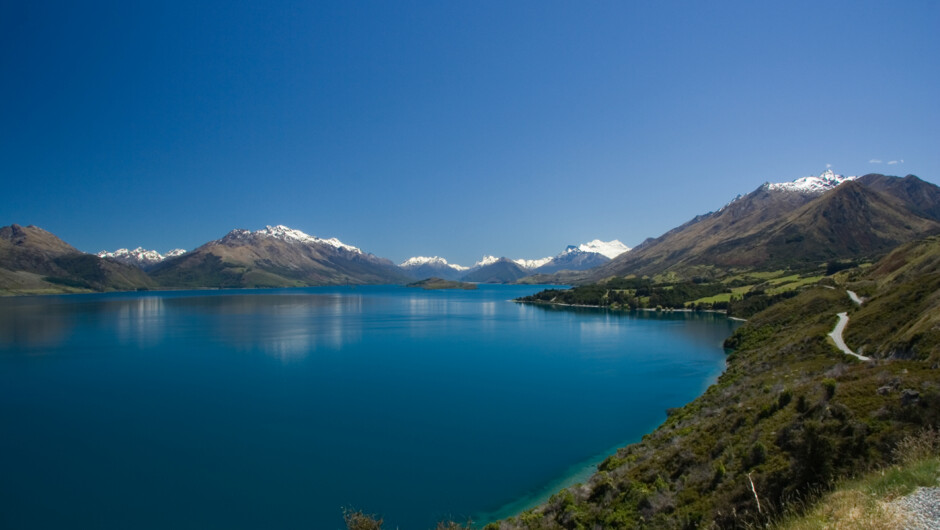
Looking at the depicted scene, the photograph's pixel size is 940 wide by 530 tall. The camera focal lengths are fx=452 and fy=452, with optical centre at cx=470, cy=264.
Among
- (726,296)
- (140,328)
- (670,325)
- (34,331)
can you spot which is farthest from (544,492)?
(726,296)

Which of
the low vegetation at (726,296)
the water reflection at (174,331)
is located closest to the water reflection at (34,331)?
the water reflection at (174,331)

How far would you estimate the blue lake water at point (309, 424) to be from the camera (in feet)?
95.3

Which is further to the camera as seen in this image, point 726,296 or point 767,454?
point 726,296

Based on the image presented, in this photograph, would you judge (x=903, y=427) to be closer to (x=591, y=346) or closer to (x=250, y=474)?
(x=250, y=474)

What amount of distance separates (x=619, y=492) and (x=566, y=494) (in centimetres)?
356

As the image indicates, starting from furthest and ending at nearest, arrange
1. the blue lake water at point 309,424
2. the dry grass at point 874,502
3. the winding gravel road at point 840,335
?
the winding gravel road at point 840,335
the blue lake water at point 309,424
the dry grass at point 874,502

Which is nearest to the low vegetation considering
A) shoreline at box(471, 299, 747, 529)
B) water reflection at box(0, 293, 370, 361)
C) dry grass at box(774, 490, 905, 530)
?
water reflection at box(0, 293, 370, 361)

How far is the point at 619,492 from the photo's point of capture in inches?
815

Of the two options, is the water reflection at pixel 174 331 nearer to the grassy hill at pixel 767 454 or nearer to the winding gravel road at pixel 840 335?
the grassy hill at pixel 767 454

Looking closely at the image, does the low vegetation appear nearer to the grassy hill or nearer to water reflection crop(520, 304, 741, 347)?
water reflection crop(520, 304, 741, 347)

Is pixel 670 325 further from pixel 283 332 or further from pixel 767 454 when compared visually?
pixel 767 454

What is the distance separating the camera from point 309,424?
43.2 m

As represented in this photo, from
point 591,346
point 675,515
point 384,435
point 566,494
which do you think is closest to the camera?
point 675,515

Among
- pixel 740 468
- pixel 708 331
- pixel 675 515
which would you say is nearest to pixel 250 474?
pixel 675 515
